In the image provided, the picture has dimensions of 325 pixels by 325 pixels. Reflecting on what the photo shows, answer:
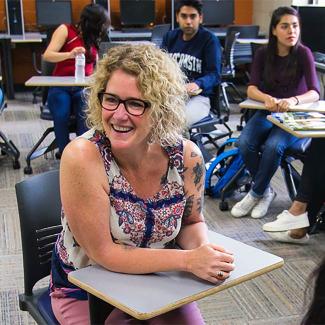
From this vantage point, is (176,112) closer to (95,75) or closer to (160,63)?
(160,63)

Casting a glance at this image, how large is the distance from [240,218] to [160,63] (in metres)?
1.96

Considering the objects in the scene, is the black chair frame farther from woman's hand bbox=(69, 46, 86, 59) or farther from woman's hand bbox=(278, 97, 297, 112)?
woman's hand bbox=(69, 46, 86, 59)

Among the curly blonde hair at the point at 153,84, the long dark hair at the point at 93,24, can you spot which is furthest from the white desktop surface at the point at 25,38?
the curly blonde hair at the point at 153,84

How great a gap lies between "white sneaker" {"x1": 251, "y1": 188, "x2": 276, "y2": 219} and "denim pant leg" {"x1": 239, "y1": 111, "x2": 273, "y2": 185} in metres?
0.18

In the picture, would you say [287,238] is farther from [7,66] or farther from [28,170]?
[7,66]

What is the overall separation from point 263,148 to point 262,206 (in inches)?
14.6

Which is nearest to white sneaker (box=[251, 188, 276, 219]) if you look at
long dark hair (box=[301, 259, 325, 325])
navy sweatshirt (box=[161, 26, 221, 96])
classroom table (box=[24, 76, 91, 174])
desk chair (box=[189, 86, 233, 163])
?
desk chair (box=[189, 86, 233, 163])

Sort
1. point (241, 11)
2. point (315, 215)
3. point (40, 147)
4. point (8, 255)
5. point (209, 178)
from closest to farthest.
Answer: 1. point (8, 255)
2. point (315, 215)
3. point (209, 178)
4. point (40, 147)
5. point (241, 11)

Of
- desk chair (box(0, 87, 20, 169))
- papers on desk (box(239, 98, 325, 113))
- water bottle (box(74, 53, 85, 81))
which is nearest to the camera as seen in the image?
papers on desk (box(239, 98, 325, 113))

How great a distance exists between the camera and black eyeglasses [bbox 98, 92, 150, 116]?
1.44 m

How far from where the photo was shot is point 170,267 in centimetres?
136

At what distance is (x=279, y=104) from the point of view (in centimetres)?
313

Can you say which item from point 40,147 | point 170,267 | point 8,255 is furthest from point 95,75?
point 40,147

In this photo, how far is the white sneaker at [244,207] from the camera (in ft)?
10.8
